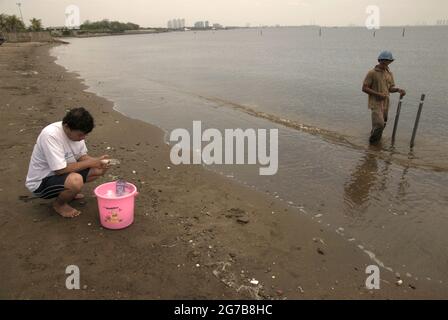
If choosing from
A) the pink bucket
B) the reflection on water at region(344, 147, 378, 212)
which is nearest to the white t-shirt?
the pink bucket

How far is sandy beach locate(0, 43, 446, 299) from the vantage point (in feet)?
12.0

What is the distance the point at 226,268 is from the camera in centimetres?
398

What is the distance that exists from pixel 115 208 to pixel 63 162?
85 cm

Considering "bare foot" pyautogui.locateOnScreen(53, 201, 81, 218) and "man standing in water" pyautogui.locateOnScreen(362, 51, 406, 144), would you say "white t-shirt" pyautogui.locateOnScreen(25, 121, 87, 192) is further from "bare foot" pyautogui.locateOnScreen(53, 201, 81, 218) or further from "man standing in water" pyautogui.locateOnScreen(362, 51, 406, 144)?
"man standing in water" pyautogui.locateOnScreen(362, 51, 406, 144)

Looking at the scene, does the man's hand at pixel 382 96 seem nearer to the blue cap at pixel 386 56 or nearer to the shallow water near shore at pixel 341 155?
the blue cap at pixel 386 56

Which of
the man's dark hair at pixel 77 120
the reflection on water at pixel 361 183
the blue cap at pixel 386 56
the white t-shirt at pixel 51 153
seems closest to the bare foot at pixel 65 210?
the white t-shirt at pixel 51 153

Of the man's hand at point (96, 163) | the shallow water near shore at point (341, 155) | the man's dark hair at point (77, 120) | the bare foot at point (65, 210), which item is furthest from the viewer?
the shallow water near shore at point (341, 155)

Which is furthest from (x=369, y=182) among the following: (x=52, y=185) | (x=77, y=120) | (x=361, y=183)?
(x=52, y=185)

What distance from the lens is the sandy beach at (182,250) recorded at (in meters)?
3.64

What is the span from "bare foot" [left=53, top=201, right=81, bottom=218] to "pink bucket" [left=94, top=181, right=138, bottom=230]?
1.66 ft

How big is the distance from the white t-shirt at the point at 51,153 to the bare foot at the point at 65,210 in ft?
1.34

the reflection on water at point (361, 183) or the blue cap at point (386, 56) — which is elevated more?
the blue cap at point (386, 56)

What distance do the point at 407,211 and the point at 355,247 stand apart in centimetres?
177
